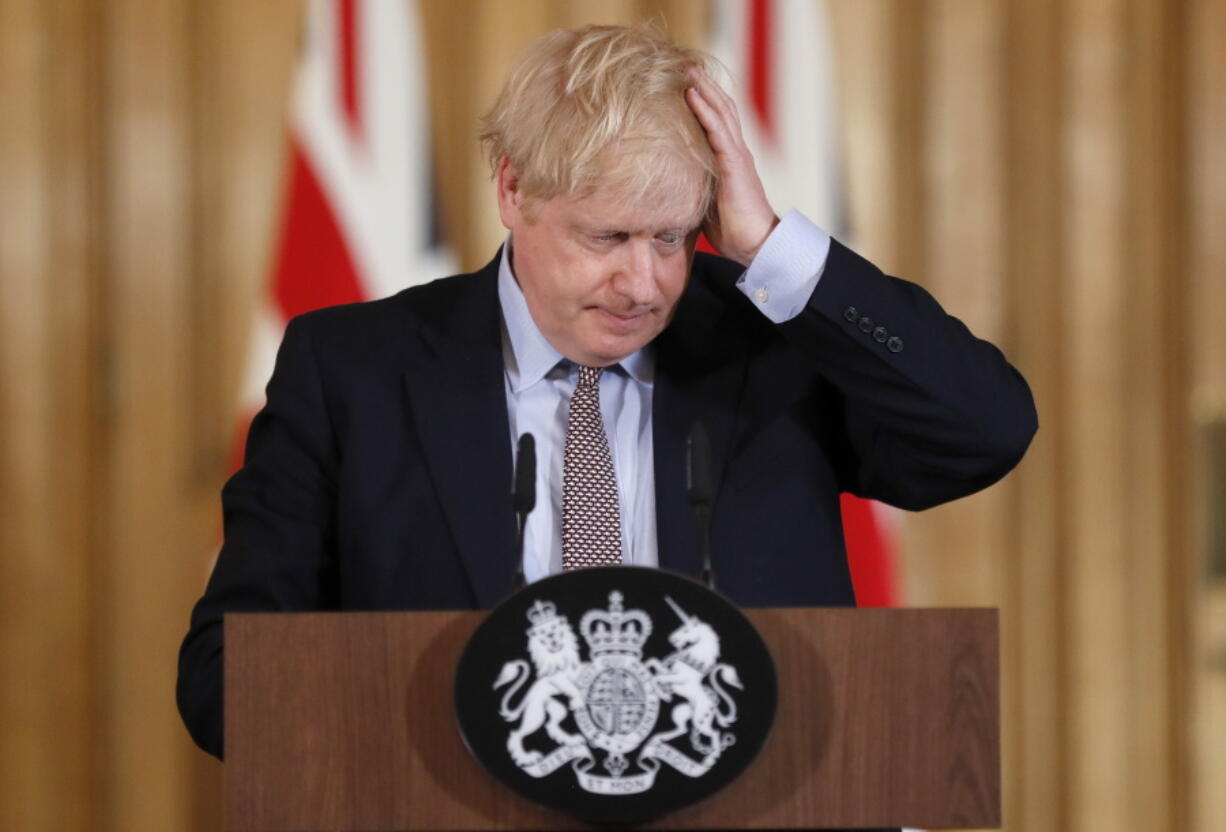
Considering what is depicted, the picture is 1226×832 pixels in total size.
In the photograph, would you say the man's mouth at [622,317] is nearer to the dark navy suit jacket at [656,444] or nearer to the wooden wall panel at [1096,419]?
the dark navy suit jacket at [656,444]

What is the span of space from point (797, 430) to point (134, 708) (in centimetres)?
127

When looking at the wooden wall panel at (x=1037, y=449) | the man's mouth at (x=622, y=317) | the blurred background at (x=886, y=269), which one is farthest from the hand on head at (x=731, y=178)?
the wooden wall panel at (x=1037, y=449)

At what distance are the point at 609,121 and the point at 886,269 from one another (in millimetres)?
1129

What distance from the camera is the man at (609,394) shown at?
1468 mm

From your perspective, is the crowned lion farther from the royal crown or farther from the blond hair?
the blond hair

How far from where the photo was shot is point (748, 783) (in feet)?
3.40

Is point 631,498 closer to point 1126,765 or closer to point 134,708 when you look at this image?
point 134,708

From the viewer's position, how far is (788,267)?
1.46m

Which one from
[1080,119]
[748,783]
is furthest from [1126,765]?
[748,783]

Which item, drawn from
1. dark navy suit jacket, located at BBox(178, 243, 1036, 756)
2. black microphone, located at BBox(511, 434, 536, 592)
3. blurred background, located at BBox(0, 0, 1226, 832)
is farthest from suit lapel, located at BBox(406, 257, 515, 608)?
blurred background, located at BBox(0, 0, 1226, 832)

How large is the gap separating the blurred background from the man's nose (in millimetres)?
949

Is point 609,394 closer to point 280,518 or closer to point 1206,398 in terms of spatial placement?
point 280,518

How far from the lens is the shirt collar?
1652mm

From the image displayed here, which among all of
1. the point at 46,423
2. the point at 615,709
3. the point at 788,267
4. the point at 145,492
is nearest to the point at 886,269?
the point at 788,267
